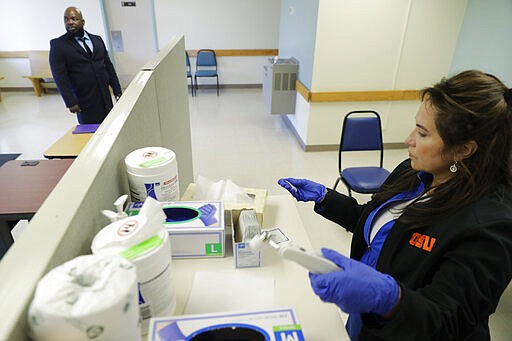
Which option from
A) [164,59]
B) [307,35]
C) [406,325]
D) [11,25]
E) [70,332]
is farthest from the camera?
[11,25]

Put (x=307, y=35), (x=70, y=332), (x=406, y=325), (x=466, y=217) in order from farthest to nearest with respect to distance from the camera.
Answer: (x=307, y=35)
(x=466, y=217)
(x=406, y=325)
(x=70, y=332)

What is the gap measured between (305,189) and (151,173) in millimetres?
737

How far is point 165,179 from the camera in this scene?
100 cm

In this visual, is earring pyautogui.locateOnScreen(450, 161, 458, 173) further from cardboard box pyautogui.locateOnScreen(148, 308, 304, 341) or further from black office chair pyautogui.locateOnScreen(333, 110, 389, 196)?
black office chair pyautogui.locateOnScreen(333, 110, 389, 196)

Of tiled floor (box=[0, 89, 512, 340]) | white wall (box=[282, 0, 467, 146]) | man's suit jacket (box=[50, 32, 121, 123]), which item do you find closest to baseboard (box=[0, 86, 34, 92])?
tiled floor (box=[0, 89, 512, 340])

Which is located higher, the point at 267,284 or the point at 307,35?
the point at 307,35

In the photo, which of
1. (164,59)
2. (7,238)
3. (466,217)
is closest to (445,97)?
(466,217)

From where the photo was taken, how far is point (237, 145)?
430 centimetres

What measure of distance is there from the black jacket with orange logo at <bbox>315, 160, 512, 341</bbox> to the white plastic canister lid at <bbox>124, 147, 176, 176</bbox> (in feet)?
2.39

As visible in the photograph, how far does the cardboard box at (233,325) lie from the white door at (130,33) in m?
6.40

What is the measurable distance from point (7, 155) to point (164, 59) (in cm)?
316

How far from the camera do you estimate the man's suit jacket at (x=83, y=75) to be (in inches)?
116

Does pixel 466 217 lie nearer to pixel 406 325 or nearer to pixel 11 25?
pixel 406 325

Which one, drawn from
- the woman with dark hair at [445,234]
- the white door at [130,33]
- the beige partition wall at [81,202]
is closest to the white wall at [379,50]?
the beige partition wall at [81,202]
